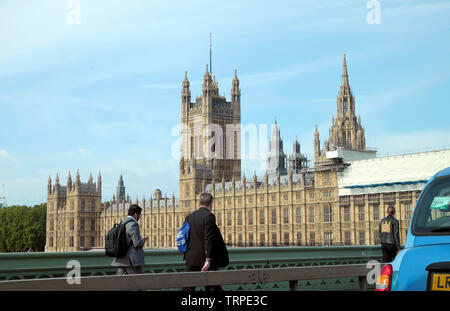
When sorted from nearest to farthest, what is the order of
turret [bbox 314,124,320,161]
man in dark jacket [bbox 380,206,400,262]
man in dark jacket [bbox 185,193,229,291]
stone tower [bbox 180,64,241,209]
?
man in dark jacket [bbox 185,193,229,291] < man in dark jacket [bbox 380,206,400,262] < turret [bbox 314,124,320,161] < stone tower [bbox 180,64,241,209]

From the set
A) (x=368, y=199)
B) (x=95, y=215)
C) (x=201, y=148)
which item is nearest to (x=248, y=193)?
(x=368, y=199)

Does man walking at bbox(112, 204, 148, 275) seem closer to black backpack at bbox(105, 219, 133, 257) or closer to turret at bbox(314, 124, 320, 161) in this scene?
black backpack at bbox(105, 219, 133, 257)

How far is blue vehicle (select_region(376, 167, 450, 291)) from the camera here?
4754mm

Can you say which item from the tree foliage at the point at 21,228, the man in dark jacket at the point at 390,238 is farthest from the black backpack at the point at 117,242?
the tree foliage at the point at 21,228

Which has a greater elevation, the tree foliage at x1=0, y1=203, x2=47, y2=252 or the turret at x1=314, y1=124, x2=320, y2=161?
the turret at x1=314, y1=124, x2=320, y2=161

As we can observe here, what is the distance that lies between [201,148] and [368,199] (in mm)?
49027

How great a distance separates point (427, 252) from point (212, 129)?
99.3 metres

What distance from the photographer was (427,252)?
489cm

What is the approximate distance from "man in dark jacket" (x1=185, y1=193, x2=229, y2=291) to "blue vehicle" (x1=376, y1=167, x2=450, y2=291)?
311 cm

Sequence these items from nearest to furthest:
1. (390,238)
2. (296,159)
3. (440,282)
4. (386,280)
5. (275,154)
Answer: (440,282) < (386,280) < (390,238) < (296,159) < (275,154)

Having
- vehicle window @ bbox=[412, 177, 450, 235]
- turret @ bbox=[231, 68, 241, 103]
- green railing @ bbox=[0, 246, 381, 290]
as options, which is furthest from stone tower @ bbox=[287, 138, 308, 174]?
vehicle window @ bbox=[412, 177, 450, 235]

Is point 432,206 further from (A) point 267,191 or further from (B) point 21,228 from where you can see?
(B) point 21,228

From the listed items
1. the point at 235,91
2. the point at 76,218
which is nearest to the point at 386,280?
the point at 76,218
